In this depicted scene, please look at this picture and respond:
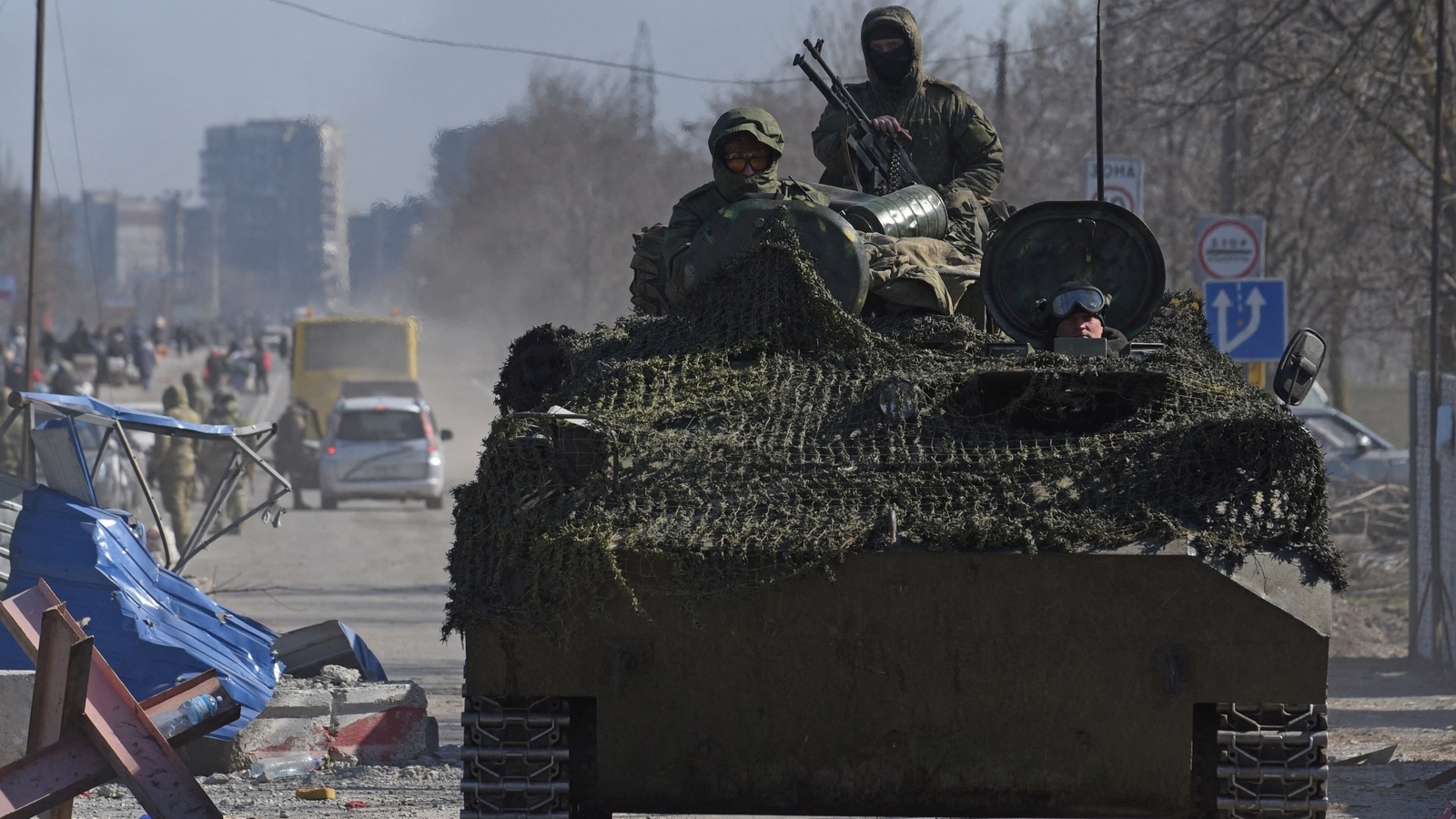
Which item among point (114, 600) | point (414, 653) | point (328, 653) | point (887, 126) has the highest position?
point (887, 126)

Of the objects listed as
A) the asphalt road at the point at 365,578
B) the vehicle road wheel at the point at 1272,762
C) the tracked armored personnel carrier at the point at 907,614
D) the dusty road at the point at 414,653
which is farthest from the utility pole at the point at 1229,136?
the vehicle road wheel at the point at 1272,762

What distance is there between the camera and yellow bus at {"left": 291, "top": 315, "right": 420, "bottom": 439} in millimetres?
35375

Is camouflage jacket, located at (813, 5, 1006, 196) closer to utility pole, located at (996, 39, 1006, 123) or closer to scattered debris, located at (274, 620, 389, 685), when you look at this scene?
scattered debris, located at (274, 620, 389, 685)

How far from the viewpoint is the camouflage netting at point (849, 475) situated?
16.2ft

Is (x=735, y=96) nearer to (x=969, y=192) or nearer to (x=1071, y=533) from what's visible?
(x=969, y=192)

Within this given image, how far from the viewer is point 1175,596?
4.89 meters

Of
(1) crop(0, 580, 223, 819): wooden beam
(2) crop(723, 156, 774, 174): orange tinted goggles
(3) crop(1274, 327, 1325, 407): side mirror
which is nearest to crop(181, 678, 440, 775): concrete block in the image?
(1) crop(0, 580, 223, 819): wooden beam

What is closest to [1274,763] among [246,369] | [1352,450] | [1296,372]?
[1296,372]

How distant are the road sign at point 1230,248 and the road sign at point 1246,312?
0.30 m

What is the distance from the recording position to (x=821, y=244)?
21.2ft

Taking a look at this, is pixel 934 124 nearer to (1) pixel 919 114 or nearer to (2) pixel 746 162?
(1) pixel 919 114

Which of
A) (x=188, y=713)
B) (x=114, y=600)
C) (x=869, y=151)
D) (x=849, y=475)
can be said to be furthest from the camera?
(x=869, y=151)

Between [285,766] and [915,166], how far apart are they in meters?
3.78

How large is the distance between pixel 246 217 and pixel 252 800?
76.5m
